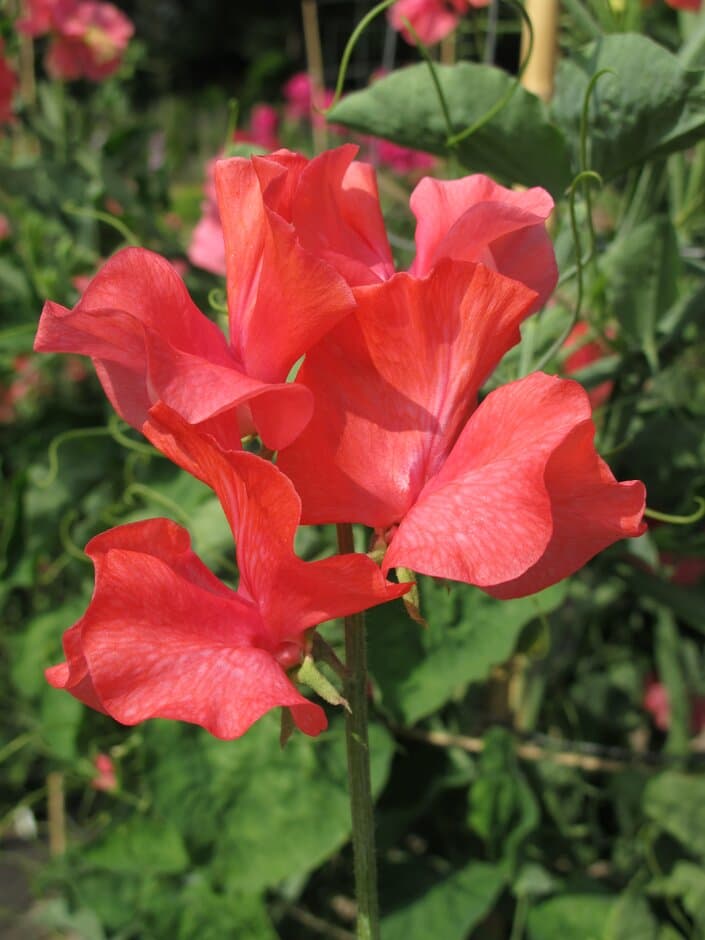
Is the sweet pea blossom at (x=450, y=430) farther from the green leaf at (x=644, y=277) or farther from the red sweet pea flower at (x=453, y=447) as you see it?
the green leaf at (x=644, y=277)

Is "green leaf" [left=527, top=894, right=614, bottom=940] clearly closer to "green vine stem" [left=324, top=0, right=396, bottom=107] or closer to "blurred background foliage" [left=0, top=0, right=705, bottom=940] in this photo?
"blurred background foliage" [left=0, top=0, right=705, bottom=940]

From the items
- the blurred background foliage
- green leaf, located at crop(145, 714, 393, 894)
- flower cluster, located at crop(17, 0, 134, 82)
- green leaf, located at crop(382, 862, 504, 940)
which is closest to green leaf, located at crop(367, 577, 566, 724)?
the blurred background foliage

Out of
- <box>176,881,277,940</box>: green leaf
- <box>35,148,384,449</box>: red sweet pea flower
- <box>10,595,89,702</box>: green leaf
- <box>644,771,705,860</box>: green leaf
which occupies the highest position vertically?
<box>35,148,384,449</box>: red sweet pea flower

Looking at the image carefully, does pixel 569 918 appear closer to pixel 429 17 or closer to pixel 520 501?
pixel 520 501

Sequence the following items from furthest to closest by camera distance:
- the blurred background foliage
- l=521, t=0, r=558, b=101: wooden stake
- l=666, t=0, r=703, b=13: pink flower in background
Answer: l=521, t=0, r=558, b=101: wooden stake, l=666, t=0, r=703, b=13: pink flower in background, the blurred background foliage

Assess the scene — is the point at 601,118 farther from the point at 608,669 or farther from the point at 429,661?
the point at 608,669

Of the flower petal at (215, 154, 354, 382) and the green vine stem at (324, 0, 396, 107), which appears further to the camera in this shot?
the green vine stem at (324, 0, 396, 107)

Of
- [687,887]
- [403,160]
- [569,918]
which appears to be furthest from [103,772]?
[403,160]
